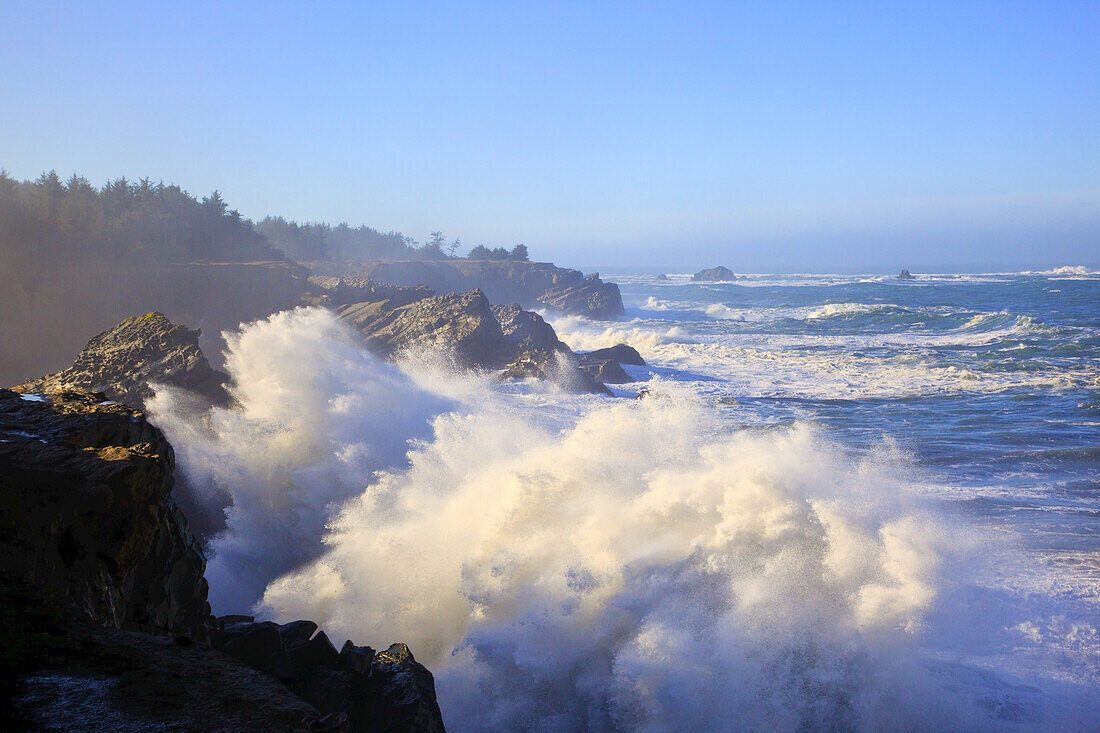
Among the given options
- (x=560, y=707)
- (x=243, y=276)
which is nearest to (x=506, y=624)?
(x=560, y=707)

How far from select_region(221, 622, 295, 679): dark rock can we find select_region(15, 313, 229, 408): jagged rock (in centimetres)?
756

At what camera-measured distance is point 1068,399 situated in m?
16.0

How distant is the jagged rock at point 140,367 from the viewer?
1138 cm

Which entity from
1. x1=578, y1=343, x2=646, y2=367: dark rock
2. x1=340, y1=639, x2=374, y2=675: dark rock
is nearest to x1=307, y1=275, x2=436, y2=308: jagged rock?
x1=578, y1=343, x2=646, y2=367: dark rock

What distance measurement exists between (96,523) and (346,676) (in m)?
2.04

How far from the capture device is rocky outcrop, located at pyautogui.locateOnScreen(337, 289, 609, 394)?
762 inches

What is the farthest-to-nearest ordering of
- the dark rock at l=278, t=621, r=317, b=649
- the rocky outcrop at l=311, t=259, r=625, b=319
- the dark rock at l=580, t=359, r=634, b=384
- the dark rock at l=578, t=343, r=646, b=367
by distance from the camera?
the rocky outcrop at l=311, t=259, r=625, b=319
the dark rock at l=578, t=343, r=646, b=367
the dark rock at l=580, t=359, r=634, b=384
the dark rock at l=278, t=621, r=317, b=649

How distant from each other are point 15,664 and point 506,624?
185 inches

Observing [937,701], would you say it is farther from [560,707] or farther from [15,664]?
[15,664]

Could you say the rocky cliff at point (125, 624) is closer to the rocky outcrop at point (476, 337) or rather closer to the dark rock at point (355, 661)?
the dark rock at point (355, 661)

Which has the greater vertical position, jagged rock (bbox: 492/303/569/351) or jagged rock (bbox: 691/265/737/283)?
jagged rock (bbox: 691/265/737/283)

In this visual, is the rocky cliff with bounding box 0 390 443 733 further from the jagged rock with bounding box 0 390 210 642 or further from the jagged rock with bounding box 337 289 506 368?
the jagged rock with bounding box 337 289 506 368

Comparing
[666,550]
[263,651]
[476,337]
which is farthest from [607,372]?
[263,651]

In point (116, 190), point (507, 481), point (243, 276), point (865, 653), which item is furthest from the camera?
point (116, 190)
